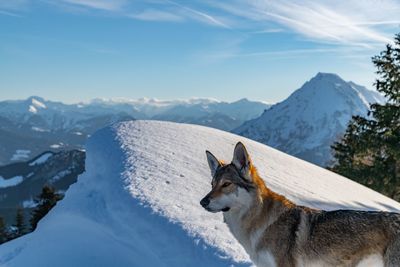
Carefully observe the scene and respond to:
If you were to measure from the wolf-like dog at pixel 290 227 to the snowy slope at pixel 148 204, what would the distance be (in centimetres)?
294

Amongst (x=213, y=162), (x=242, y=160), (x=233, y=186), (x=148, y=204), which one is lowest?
(x=148, y=204)

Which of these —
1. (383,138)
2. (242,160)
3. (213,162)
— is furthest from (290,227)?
(383,138)

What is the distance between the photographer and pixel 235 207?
7953mm

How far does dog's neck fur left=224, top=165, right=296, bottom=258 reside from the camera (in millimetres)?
7895

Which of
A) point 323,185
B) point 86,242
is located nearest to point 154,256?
point 86,242

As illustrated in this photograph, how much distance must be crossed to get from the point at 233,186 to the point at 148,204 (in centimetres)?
688

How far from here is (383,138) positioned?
39375 mm

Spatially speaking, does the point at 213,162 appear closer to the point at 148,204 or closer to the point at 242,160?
the point at 242,160

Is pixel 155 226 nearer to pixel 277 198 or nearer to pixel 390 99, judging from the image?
pixel 277 198

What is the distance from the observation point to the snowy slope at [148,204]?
11953 mm

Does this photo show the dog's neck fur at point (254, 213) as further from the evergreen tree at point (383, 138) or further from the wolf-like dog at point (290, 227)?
the evergreen tree at point (383, 138)

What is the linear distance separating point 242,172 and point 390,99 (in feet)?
117

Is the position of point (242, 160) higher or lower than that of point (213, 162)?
higher

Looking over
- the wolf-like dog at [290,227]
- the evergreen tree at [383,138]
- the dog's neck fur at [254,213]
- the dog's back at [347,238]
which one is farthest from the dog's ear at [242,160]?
→ the evergreen tree at [383,138]
